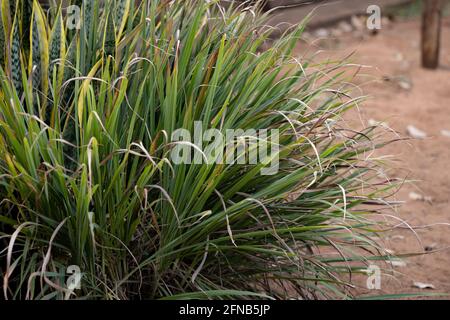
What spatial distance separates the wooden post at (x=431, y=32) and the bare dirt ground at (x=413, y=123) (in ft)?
0.29

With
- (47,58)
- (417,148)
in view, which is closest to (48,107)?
(47,58)

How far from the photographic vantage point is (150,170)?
8.29 ft

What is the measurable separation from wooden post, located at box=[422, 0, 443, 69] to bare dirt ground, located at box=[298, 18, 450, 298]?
89mm

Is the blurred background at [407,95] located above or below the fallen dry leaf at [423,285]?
below

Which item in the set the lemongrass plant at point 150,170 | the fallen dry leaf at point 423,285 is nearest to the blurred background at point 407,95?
the fallen dry leaf at point 423,285

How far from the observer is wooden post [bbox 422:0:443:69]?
20.0 ft

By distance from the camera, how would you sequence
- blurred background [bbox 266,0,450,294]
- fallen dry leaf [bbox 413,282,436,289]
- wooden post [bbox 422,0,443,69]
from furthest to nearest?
wooden post [bbox 422,0,443,69] < blurred background [bbox 266,0,450,294] < fallen dry leaf [bbox 413,282,436,289]

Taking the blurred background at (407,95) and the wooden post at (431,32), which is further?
the wooden post at (431,32)

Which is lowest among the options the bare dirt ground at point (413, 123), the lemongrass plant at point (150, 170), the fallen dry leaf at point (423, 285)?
the bare dirt ground at point (413, 123)

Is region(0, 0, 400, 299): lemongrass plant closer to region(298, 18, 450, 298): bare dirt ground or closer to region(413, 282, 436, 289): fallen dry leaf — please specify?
region(298, 18, 450, 298): bare dirt ground

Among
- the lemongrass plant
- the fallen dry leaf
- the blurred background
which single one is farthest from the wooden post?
the lemongrass plant

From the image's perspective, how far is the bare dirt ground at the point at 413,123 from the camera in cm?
350

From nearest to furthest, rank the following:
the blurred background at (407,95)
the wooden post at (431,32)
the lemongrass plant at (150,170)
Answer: the lemongrass plant at (150,170) < the blurred background at (407,95) < the wooden post at (431,32)

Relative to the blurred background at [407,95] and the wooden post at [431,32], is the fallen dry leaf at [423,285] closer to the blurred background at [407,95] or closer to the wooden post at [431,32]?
the blurred background at [407,95]
